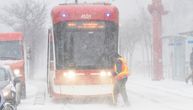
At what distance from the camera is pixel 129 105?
19.3m

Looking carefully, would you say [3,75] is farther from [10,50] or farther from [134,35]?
[134,35]

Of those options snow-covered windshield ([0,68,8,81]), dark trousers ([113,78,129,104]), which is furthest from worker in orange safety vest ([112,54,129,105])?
snow-covered windshield ([0,68,8,81])

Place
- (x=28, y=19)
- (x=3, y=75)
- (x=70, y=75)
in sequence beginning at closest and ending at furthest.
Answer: (x=3, y=75)
(x=70, y=75)
(x=28, y=19)

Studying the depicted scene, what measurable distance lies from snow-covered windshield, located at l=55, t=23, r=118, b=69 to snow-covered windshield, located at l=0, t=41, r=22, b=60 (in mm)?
3597

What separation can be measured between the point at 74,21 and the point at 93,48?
111 cm

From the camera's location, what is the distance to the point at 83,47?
20516 millimetres

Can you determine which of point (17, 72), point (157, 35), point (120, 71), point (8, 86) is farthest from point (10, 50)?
point (157, 35)

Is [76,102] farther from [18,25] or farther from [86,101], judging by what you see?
[18,25]

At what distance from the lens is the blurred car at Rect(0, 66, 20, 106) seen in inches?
626

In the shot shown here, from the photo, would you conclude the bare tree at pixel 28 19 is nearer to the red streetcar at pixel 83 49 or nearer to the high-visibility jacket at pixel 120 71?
the red streetcar at pixel 83 49

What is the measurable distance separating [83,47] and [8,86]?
15.3 feet

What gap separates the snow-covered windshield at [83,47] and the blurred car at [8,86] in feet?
9.30

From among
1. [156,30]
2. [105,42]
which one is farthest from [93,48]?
[156,30]

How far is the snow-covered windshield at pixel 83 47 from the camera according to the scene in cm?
2042
